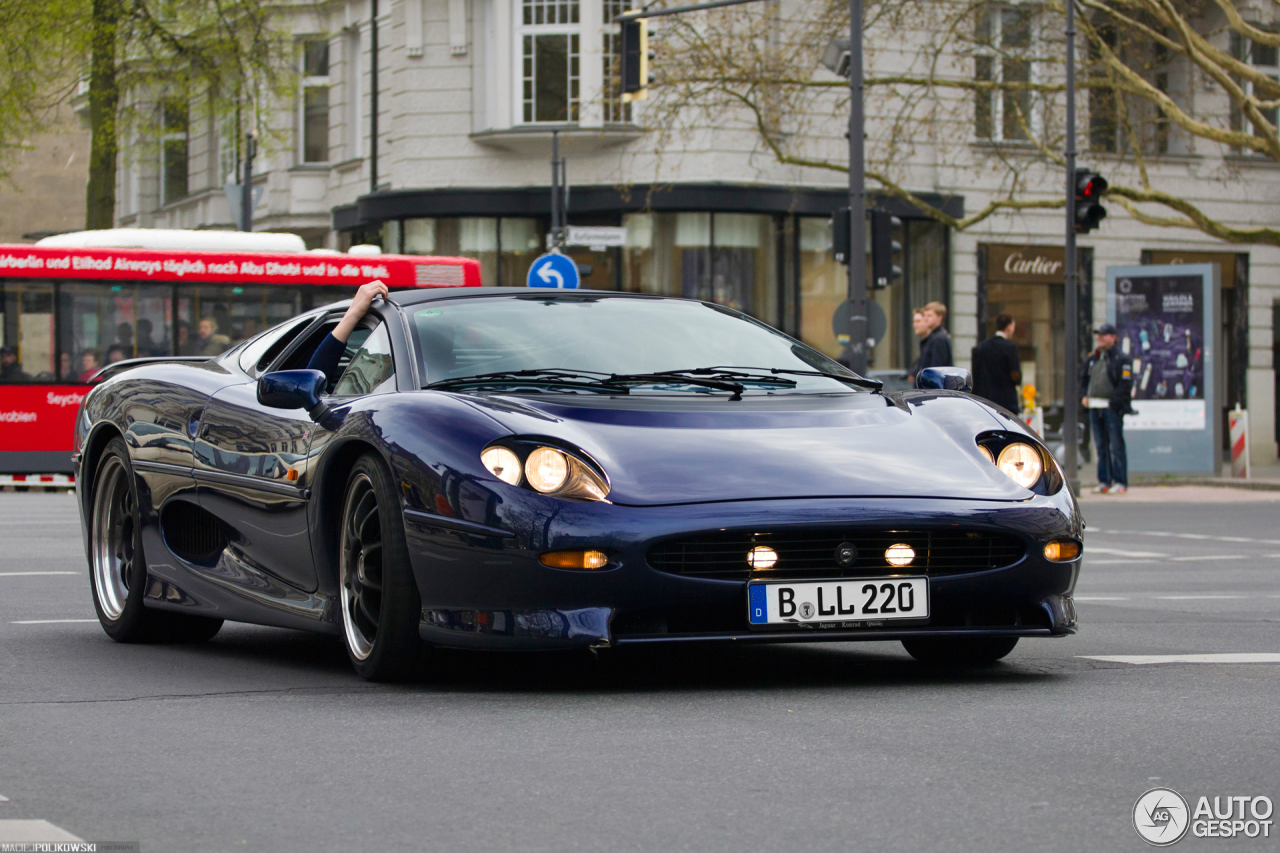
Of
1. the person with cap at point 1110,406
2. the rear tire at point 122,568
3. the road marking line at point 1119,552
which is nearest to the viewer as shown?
the rear tire at point 122,568

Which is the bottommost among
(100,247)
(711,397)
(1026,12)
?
(711,397)

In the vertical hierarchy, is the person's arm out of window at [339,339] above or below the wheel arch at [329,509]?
above

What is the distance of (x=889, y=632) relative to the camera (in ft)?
19.1

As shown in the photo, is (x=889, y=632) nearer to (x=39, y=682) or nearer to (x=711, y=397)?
(x=711, y=397)

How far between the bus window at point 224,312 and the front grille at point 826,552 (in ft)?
65.4

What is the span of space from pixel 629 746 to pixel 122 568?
362 cm

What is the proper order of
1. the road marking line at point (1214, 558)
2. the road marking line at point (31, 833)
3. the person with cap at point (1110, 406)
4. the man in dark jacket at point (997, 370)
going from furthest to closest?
the person with cap at point (1110, 406) → the man in dark jacket at point (997, 370) → the road marking line at point (1214, 558) → the road marking line at point (31, 833)

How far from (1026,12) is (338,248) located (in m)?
13.5

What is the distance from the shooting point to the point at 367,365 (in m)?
6.77

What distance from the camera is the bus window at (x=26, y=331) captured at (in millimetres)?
23906

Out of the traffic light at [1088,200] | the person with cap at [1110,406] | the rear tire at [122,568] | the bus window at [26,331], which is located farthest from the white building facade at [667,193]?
the rear tire at [122,568]

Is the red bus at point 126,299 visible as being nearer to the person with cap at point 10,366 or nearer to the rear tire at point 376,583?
the person with cap at point 10,366

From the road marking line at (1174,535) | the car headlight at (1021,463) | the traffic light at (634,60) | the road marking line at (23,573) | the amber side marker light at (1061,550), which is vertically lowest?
the road marking line at (1174,535)

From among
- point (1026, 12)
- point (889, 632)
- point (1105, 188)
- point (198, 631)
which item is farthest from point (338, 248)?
point (889, 632)
